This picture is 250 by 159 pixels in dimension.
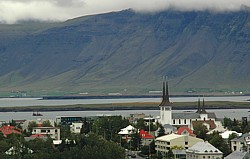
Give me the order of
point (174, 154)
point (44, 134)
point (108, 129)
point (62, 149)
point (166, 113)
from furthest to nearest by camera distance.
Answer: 1. point (166, 113)
2. point (108, 129)
3. point (44, 134)
4. point (174, 154)
5. point (62, 149)

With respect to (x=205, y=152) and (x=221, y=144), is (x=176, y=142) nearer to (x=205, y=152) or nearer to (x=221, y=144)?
(x=221, y=144)

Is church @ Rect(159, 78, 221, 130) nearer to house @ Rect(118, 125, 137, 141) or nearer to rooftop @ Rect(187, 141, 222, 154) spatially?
house @ Rect(118, 125, 137, 141)

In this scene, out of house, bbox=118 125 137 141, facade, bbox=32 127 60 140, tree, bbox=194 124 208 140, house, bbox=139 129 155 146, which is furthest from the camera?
house, bbox=118 125 137 141

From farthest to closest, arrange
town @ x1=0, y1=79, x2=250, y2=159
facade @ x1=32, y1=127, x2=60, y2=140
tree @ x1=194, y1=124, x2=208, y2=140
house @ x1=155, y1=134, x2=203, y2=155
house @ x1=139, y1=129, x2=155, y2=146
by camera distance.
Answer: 1. facade @ x1=32, y1=127, x2=60, y2=140
2. tree @ x1=194, y1=124, x2=208, y2=140
3. house @ x1=139, y1=129, x2=155, y2=146
4. house @ x1=155, y1=134, x2=203, y2=155
5. town @ x1=0, y1=79, x2=250, y2=159

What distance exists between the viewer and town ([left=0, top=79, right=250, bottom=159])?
6454 centimetres

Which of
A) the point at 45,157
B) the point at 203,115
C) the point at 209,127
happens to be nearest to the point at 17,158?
the point at 45,157

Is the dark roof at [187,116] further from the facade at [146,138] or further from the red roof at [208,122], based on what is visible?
the facade at [146,138]

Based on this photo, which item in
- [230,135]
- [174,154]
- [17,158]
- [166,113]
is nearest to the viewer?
[17,158]

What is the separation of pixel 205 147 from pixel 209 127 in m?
36.3

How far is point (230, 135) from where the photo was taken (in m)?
82.4

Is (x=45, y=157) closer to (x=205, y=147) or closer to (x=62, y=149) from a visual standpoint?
(x=62, y=149)

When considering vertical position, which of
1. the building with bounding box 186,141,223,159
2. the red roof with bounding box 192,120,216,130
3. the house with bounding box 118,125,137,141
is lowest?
the building with bounding box 186,141,223,159

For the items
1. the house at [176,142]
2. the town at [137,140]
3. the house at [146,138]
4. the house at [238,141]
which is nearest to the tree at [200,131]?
the town at [137,140]

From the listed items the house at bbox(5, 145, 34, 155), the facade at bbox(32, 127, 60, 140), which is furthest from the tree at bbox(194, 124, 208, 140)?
the house at bbox(5, 145, 34, 155)
